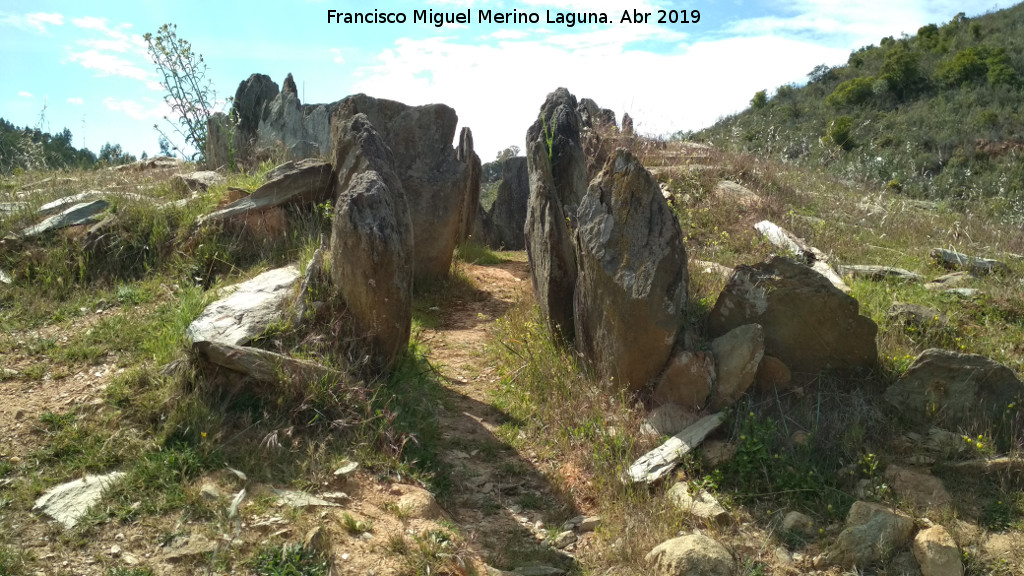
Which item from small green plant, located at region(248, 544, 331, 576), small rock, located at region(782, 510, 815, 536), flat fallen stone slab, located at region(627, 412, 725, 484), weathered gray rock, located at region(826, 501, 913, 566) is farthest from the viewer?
flat fallen stone slab, located at region(627, 412, 725, 484)

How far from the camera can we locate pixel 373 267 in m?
5.54

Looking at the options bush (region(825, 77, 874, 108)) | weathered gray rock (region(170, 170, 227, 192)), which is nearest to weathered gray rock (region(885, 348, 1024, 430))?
weathered gray rock (region(170, 170, 227, 192))

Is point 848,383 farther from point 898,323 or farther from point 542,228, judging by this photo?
point 542,228

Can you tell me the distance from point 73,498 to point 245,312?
71.4 inches

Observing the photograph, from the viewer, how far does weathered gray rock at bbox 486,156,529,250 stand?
13695 millimetres

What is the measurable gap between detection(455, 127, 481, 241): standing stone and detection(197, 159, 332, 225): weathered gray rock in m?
1.76

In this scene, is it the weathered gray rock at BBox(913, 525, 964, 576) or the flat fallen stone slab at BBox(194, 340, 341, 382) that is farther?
the flat fallen stone slab at BBox(194, 340, 341, 382)

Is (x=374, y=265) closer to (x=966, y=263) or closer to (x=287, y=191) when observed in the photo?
(x=287, y=191)

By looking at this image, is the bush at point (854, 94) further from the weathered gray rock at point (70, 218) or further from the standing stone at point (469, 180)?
the weathered gray rock at point (70, 218)

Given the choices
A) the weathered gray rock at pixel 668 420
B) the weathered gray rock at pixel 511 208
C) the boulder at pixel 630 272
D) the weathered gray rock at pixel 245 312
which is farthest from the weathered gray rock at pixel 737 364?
the weathered gray rock at pixel 511 208

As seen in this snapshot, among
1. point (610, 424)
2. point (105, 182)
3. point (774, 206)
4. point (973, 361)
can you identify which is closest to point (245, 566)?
point (610, 424)

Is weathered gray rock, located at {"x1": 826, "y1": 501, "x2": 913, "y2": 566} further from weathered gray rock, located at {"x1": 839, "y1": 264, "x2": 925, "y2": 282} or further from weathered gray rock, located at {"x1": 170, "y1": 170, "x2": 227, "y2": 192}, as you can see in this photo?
weathered gray rock, located at {"x1": 170, "y1": 170, "x2": 227, "y2": 192}

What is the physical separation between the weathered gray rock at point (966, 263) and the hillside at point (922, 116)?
8747 mm

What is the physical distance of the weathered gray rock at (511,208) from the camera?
13.7 meters
